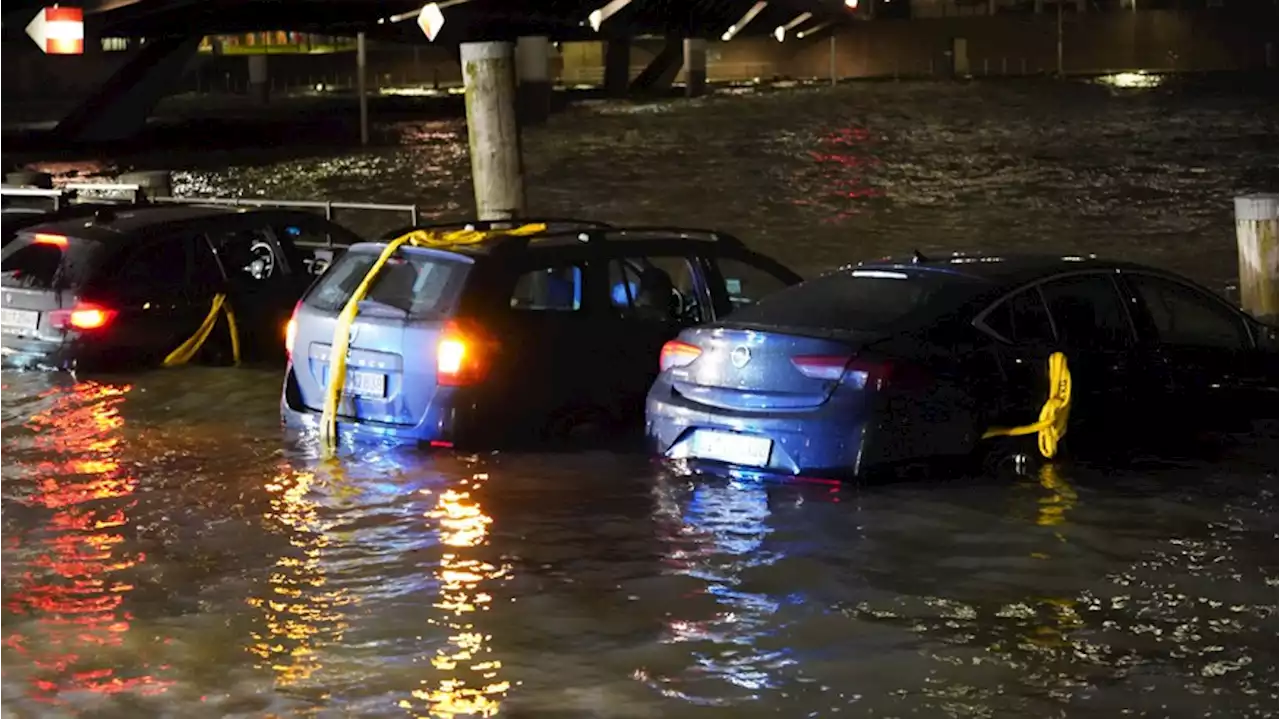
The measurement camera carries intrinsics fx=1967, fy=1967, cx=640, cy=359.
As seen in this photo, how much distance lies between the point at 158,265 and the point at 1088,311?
7.92m

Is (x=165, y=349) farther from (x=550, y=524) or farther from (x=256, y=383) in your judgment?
(x=550, y=524)

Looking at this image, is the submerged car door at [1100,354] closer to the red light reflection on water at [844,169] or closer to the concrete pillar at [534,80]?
the red light reflection on water at [844,169]

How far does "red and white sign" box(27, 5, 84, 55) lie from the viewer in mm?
20594

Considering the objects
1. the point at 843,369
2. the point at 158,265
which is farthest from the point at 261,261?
the point at 843,369

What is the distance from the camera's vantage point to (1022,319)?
35.9ft

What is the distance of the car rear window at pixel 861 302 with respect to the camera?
34.9 feet

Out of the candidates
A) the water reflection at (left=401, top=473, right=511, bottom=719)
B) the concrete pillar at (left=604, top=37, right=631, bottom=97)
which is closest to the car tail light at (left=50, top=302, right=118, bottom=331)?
the water reflection at (left=401, top=473, right=511, bottom=719)

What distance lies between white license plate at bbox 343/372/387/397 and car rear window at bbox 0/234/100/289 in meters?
4.32

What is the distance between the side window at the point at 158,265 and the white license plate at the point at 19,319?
2.37 feet

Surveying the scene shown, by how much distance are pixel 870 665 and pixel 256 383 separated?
8.94 metres

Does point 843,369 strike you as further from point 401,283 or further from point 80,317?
point 80,317

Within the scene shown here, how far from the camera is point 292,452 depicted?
12.4 metres

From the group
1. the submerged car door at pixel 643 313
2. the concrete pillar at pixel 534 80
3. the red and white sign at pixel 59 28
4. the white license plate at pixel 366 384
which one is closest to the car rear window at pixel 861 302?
the submerged car door at pixel 643 313

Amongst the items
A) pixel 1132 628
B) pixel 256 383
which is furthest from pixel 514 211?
pixel 1132 628
